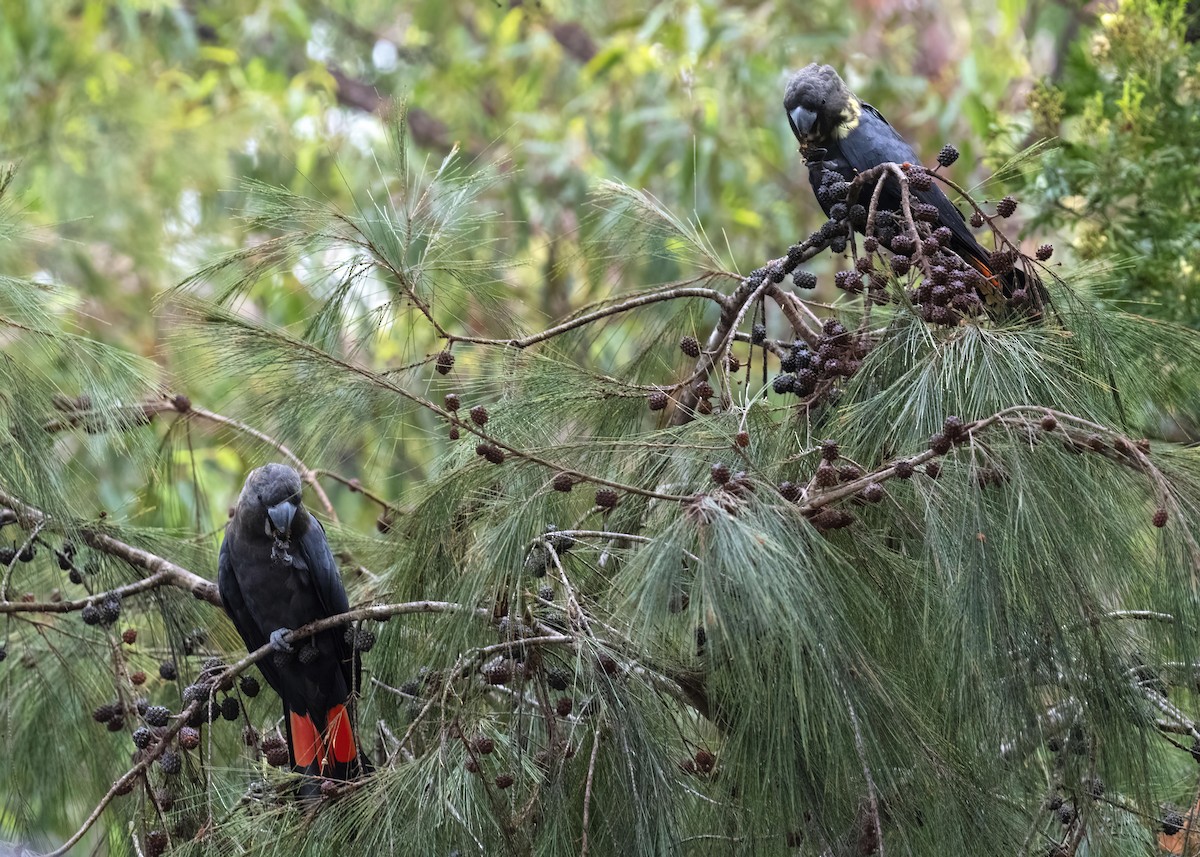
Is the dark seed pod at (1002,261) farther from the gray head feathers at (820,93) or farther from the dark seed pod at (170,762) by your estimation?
the dark seed pod at (170,762)

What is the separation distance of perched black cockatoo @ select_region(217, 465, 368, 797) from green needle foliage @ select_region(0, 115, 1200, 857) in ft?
0.38

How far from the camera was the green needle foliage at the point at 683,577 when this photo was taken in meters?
1.39

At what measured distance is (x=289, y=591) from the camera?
93.9 inches

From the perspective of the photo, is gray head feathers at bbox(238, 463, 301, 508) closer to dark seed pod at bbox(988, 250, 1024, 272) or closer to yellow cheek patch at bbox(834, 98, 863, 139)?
dark seed pod at bbox(988, 250, 1024, 272)

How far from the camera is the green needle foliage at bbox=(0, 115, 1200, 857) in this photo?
1394mm

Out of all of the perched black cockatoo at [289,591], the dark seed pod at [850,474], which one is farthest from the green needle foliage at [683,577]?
the perched black cockatoo at [289,591]

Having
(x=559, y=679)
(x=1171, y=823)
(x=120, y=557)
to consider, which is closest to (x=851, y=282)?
(x=559, y=679)

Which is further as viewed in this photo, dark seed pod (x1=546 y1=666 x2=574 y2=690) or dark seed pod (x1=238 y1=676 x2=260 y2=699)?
dark seed pod (x1=238 y1=676 x2=260 y2=699)

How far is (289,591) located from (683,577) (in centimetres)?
124

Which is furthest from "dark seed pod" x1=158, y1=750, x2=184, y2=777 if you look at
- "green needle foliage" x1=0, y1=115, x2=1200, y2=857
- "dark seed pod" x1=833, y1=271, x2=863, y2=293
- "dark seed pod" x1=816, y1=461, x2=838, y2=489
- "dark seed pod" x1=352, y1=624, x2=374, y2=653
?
"dark seed pod" x1=833, y1=271, x2=863, y2=293

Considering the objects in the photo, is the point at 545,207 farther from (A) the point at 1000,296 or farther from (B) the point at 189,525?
(A) the point at 1000,296

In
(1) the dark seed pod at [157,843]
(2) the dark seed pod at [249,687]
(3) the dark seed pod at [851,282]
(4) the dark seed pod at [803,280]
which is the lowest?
(1) the dark seed pod at [157,843]

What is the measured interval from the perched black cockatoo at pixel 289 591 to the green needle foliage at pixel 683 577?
0.11 m

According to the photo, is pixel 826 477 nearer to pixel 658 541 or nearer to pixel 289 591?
pixel 658 541
